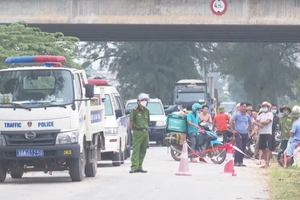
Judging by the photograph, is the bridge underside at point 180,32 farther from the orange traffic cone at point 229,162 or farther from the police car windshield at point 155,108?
the orange traffic cone at point 229,162

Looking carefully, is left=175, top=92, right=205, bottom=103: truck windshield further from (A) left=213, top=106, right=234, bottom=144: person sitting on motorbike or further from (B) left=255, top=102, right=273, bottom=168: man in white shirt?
(B) left=255, top=102, right=273, bottom=168: man in white shirt

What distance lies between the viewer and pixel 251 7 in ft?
122

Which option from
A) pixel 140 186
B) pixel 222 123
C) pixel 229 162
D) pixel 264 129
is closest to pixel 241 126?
pixel 264 129

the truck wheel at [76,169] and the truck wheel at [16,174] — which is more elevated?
the truck wheel at [76,169]

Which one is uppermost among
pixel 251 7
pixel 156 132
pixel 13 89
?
pixel 251 7

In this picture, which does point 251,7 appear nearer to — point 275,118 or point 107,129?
point 275,118

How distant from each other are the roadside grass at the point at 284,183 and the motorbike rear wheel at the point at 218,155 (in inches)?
72.7

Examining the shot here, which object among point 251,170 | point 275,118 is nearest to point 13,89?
point 251,170

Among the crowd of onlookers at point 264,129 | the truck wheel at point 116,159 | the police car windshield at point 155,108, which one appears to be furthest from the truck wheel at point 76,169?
the police car windshield at point 155,108

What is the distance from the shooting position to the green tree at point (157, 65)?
6281cm

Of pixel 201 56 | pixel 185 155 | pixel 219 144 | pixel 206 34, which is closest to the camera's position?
pixel 185 155

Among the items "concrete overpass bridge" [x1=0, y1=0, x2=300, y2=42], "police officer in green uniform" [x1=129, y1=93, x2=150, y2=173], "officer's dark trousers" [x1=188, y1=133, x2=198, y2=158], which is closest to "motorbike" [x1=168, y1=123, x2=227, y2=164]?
"officer's dark trousers" [x1=188, y1=133, x2=198, y2=158]

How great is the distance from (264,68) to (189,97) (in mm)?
17701

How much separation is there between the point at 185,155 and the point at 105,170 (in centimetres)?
236
